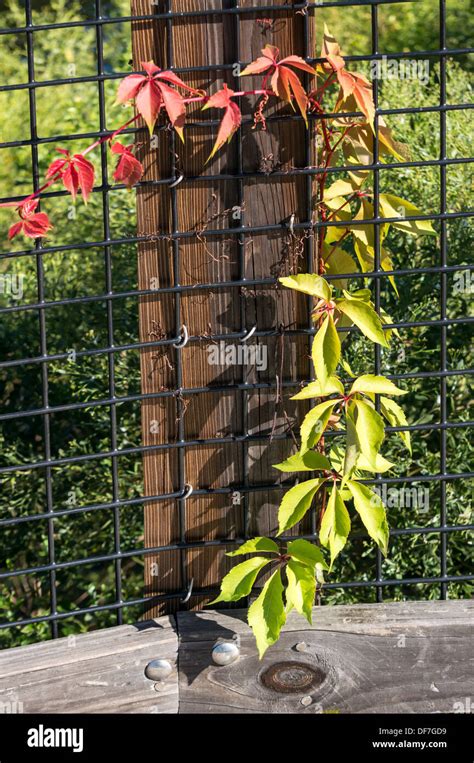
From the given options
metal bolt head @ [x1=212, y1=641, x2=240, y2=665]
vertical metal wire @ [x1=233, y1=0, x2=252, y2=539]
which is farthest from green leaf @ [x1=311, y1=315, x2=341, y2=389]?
metal bolt head @ [x1=212, y1=641, x2=240, y2=665]

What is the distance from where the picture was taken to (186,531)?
238 centimetres

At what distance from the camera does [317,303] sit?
7.70 feet

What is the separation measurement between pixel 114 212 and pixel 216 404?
1.71m

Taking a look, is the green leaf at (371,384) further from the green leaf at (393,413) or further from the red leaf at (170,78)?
the red leaf at (170,78)

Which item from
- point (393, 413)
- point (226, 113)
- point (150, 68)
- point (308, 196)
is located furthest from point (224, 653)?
point (150, 68)

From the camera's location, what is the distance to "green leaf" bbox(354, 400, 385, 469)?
83.9 inches

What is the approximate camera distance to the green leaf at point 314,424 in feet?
6.96

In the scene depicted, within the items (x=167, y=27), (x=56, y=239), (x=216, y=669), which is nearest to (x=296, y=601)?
(x=216, y=669)

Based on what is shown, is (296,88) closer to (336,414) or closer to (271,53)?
(271,53)

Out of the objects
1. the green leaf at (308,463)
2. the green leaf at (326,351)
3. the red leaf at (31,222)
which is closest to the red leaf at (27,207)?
the red leaf at (31,222)

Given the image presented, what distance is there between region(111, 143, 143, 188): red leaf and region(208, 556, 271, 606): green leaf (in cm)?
91

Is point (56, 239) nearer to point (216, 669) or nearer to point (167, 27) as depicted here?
point (167, 27)

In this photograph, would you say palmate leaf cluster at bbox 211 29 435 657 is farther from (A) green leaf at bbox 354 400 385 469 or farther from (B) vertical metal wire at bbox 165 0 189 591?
(B) vertical metal wire at bbox 165 0 189 591

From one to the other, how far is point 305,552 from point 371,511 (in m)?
0.19
